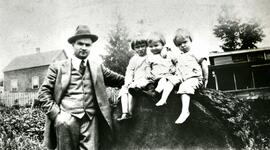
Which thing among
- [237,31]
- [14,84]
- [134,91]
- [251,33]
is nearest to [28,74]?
[14,84]

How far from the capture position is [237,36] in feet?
12.4

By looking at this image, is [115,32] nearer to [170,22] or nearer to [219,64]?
[170,22]

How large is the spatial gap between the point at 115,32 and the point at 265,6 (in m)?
2.08

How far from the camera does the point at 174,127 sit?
291 centimetres

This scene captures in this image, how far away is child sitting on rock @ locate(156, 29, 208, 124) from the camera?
9.04 ft

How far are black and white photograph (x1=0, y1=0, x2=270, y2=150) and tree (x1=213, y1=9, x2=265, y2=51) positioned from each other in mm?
13

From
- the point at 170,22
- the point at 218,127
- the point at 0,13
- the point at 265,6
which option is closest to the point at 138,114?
the point at 218,127

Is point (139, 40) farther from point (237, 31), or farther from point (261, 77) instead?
point (261, 77)

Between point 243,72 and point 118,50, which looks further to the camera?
point 118,50

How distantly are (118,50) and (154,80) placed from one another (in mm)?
1970

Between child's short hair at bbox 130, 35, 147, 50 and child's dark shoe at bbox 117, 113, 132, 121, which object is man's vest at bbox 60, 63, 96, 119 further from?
child's short hair at bbox 130, 35, 147, 50

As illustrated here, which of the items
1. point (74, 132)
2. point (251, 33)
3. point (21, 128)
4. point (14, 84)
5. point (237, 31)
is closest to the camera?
point (74, 132)

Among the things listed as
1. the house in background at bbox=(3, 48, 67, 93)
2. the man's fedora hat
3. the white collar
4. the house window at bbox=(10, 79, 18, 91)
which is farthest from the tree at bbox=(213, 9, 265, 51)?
the house window at bbox=(10, 79, 18, 91)

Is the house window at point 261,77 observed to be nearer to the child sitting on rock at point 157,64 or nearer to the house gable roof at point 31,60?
the child sitting on rock at point 157,64
